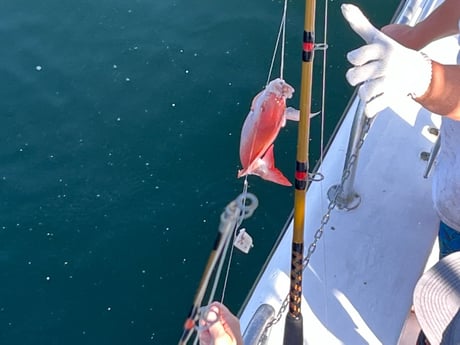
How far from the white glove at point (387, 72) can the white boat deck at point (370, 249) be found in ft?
3.28

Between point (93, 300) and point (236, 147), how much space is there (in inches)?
56.6

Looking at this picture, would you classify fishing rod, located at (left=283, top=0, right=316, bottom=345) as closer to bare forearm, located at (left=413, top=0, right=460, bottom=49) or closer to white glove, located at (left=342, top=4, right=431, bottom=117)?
white glove, located at (left=342, top=4, right=431, bottom=117)

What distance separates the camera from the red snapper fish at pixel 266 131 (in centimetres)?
217

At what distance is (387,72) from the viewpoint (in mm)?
1753

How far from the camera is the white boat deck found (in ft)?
8.15

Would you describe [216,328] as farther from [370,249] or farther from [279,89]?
[370,249]

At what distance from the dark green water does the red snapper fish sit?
5.95 ft

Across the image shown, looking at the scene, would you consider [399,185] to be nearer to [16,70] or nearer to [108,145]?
[108,145]

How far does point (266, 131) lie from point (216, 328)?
2.35 ft

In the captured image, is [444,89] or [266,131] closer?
[444,89]

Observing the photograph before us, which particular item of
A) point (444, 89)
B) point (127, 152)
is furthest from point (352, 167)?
point (127, 152)

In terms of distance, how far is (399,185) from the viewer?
2.86 m

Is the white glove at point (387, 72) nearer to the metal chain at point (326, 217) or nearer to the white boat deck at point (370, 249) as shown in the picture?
the metal chain at point (326, 217)

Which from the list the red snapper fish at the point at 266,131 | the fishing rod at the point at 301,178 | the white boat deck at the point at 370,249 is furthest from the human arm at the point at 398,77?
the white boat deck at the point at 370,249
